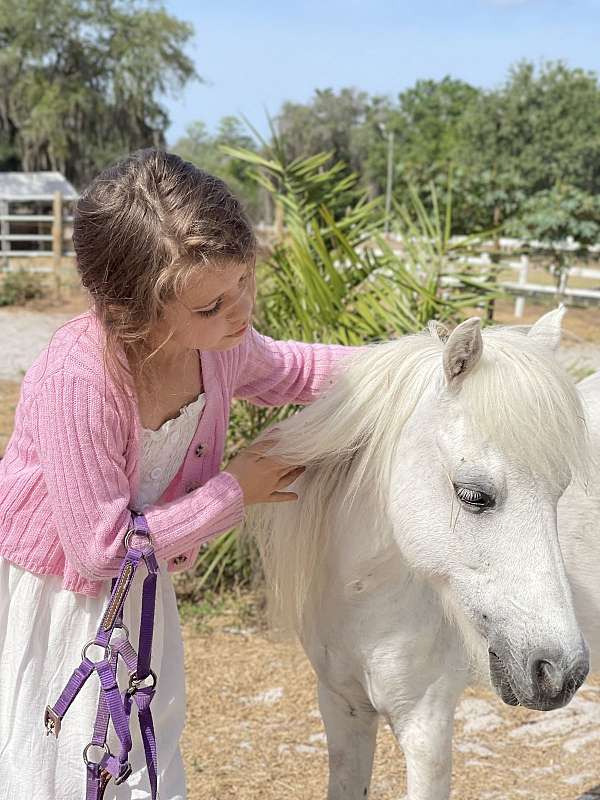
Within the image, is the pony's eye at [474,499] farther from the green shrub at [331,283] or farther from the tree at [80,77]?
the tree at [80,77]

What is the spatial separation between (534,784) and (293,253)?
243 centimetres

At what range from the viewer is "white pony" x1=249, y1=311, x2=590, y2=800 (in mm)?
1344

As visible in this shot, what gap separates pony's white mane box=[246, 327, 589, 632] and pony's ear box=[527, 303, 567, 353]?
0.04 metres

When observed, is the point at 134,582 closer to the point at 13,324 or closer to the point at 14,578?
the point at 14,578

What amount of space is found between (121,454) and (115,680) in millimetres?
380

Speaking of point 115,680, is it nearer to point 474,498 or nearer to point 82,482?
point 82,482

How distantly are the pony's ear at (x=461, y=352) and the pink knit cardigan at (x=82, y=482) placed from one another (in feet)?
1.46

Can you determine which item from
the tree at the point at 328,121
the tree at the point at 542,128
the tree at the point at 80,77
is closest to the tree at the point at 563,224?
the tree at the point at 542,128

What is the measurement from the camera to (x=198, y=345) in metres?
1.41

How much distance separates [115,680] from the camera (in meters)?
1.32

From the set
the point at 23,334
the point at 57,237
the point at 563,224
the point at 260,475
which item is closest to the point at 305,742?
the point at 260,475

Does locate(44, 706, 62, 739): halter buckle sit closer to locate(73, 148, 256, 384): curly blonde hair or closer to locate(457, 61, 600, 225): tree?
locate(73, 148, 256, 384): curly blonde hair

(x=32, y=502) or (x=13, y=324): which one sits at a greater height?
(x=32, y=502)

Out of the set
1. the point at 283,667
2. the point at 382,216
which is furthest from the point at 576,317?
the point at 283,667
